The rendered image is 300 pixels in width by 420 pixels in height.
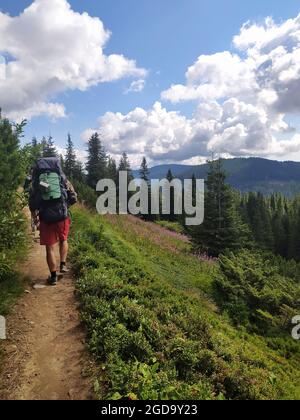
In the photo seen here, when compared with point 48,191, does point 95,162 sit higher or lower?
higher

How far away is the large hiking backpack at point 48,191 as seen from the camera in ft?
25.3

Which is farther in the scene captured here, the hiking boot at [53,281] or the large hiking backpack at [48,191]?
the hiking boot at [53,281]

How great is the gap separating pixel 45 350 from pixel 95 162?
5078cm

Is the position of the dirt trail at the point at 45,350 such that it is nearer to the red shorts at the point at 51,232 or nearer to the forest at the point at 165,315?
the forest at the point at 165,315

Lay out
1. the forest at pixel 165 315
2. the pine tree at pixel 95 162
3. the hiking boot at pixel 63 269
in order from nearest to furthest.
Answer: the forest at pixel 165 315, the hiking boot at pixel 63 269, the pine tree at pixel 95 162

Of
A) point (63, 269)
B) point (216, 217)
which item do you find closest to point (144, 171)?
point (216, 217)

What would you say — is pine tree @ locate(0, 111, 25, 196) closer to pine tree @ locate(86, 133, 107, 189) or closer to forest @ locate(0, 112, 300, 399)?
forest @ locate(0, 112, 300, 399)

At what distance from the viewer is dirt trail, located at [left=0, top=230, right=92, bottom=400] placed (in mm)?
4750

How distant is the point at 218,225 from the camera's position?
79.5 feet

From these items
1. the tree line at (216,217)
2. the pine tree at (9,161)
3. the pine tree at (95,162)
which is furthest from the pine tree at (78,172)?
the pine tree at (9,161)

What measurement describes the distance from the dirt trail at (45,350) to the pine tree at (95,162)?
46.7 m

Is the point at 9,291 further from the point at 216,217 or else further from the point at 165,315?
the point at 216,217

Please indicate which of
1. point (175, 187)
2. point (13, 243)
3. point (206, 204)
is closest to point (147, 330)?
point (13, 243)
